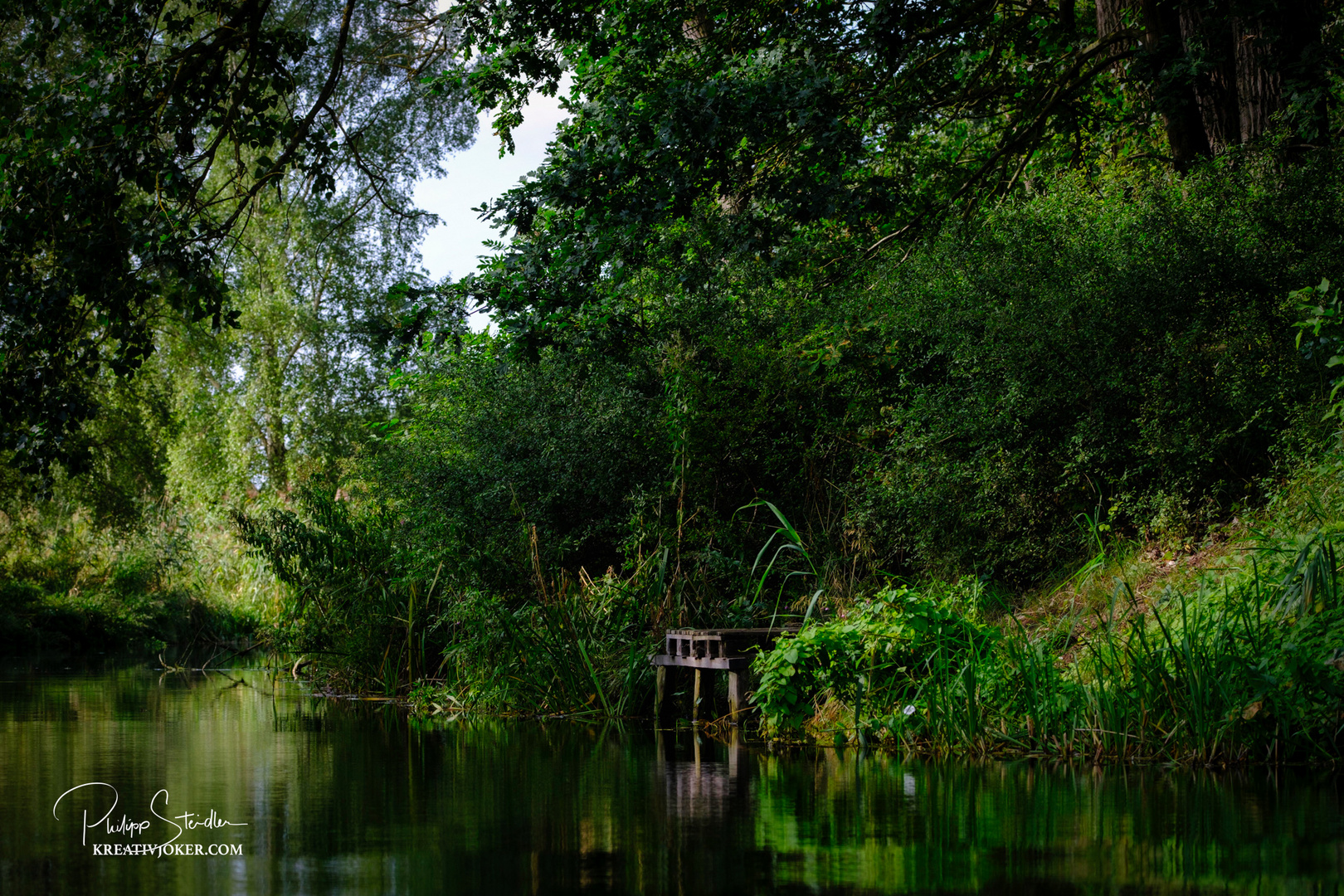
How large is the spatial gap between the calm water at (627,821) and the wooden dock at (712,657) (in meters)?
0.68

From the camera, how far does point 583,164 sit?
35.8ft

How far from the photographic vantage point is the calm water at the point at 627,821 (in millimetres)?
4047

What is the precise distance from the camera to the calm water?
13.3ft

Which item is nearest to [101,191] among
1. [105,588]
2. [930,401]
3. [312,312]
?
[930,401]

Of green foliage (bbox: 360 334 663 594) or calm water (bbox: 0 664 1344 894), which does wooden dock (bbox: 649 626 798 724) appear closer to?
calm water (bbox: 0 664 1344 894)

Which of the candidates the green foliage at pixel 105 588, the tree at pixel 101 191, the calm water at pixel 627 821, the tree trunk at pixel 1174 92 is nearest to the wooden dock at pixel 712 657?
the calm water at pixel 627 821

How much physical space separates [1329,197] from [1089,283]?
1978 mm

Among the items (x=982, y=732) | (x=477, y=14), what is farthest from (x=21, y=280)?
(x=982, y=732)

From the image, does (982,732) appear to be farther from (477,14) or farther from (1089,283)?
(477,14)

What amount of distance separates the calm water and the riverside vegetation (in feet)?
4.27

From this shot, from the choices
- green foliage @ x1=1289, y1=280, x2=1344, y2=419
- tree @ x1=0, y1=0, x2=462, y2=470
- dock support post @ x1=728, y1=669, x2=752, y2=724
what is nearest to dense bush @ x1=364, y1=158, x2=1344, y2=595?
green foliage @ x1=1289, y1=280, x2=1344, y2=419

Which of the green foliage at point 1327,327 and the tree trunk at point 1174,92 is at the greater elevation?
the tree trunk at point 1174,92

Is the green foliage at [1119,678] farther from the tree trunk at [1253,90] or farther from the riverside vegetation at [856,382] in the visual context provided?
the tree trunk at [1253,90]

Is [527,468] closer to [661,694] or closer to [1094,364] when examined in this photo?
[661,694]
